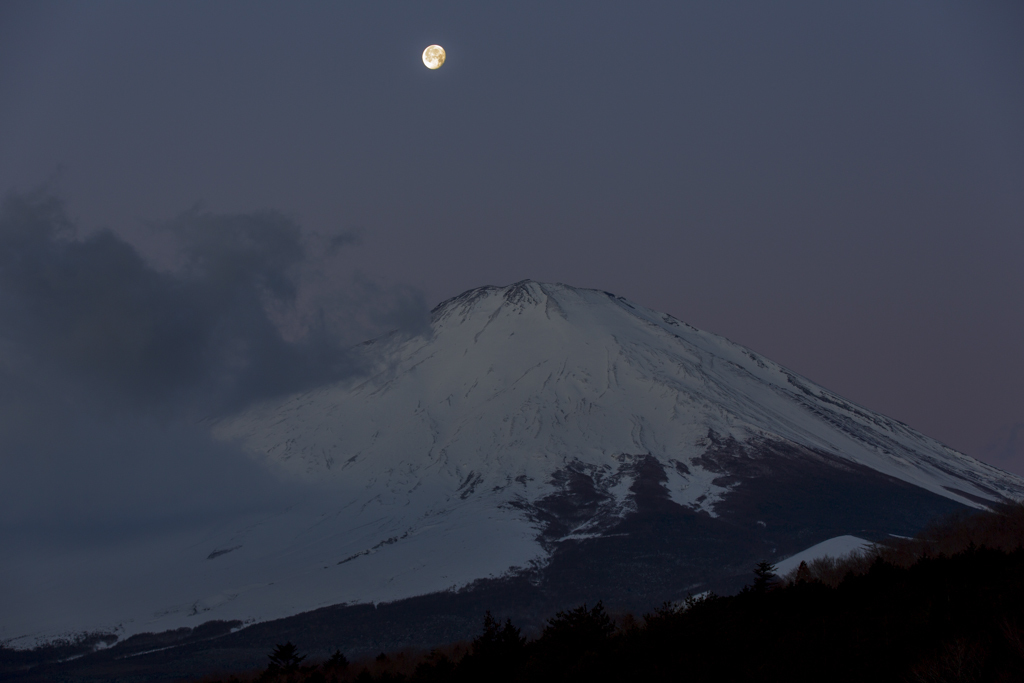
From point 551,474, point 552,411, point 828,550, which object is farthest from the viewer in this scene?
point 552,411

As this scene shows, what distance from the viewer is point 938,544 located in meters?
49.0

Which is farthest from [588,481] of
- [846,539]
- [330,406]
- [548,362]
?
[330,406]

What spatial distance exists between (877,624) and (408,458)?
405 ft

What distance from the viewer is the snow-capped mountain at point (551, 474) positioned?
4031 inches

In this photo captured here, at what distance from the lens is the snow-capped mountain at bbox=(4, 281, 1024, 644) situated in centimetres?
10238

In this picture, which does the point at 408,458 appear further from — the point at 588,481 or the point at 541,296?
the point at 541,296

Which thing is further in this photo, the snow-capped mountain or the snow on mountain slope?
the snow on mountain slope

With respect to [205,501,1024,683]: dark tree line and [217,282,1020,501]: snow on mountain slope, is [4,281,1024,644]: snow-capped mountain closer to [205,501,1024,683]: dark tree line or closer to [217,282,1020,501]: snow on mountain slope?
[217,282,1020,501]: snow on mountain slope

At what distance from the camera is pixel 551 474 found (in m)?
127

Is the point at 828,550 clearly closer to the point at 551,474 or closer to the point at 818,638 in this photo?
the point at 818,638

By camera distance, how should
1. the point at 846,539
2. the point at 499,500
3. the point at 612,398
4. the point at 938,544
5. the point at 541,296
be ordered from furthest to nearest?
the point at 541,296 < the point at 612,398 < the point at 499,500 < the point at 846,539 < the point at 938,544

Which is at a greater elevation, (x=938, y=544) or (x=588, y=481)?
(x=588, y=481)

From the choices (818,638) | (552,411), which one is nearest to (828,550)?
(818,638)

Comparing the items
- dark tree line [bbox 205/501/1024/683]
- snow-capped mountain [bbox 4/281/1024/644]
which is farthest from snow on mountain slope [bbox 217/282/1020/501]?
dark tree line [bbox 205/501/1024/683]
